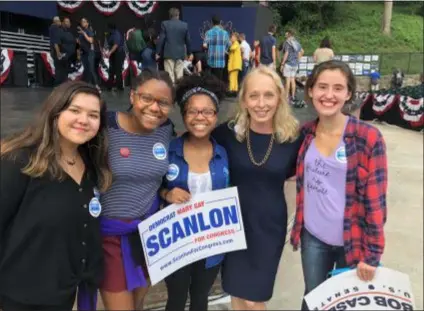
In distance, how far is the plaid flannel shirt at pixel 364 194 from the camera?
2.38 m

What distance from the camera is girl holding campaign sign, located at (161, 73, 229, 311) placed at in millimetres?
2648

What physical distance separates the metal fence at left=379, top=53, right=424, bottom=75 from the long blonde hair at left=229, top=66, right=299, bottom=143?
24213 millimetres

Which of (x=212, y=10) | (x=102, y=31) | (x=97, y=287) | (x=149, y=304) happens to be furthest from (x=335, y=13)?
(x=97, y=287)

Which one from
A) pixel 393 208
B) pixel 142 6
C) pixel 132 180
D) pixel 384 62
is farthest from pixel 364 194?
pixel 384 62

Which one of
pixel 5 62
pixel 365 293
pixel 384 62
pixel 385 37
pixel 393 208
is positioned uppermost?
pixel 385 37

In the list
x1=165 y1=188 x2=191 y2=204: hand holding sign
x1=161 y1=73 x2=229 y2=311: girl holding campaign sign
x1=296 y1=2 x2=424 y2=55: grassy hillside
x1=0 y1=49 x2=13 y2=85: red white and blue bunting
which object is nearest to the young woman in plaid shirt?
x1=161 y1=73 x2=229 y2=311: girl holding campaign sign

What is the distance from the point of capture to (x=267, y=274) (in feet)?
9.01

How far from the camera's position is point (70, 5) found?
52.2 ft

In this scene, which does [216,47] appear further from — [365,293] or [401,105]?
[365,293]

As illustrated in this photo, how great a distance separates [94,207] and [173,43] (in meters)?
7.68

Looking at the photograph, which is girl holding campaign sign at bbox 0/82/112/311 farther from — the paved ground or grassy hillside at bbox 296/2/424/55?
grassy hillside at bbox 296/2/424/55

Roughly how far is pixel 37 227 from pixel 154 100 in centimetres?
93

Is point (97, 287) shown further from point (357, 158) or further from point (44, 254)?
point (357, 158)

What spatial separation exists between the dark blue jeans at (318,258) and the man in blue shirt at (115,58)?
1126 centimetres
